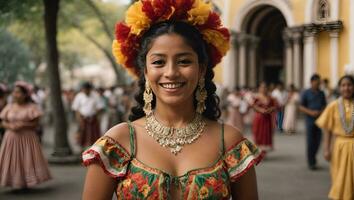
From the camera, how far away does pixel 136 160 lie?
240cm

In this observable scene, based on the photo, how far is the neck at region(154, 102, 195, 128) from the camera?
2.53m

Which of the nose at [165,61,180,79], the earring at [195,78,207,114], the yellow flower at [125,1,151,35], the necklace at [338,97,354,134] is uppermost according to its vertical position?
the yellow flower at [125,1,151,35]

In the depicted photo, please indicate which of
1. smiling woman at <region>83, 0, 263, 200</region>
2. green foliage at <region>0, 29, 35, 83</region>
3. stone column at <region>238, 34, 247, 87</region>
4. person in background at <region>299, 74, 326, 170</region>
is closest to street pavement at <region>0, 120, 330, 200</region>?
person in background at <region>299, 74, 326, 170</region>

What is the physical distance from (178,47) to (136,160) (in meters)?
0.60

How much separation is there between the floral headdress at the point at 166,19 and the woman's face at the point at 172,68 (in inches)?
4.9

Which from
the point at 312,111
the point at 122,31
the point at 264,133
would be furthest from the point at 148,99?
the point at 264,133

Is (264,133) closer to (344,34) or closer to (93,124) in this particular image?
(344,34)

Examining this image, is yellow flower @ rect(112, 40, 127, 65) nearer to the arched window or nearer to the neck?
the neck

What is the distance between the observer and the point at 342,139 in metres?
5.93

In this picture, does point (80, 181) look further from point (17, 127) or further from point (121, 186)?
point (121, 186)

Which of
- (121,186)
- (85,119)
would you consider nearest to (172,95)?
(121,186)

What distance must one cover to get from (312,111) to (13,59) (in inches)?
891

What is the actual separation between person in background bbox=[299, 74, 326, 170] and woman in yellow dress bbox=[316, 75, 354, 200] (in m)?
2.95

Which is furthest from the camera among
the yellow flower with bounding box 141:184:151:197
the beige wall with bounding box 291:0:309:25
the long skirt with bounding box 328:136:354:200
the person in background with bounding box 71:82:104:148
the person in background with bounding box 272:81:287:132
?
the person in background with bounding box 272:81:287:132
